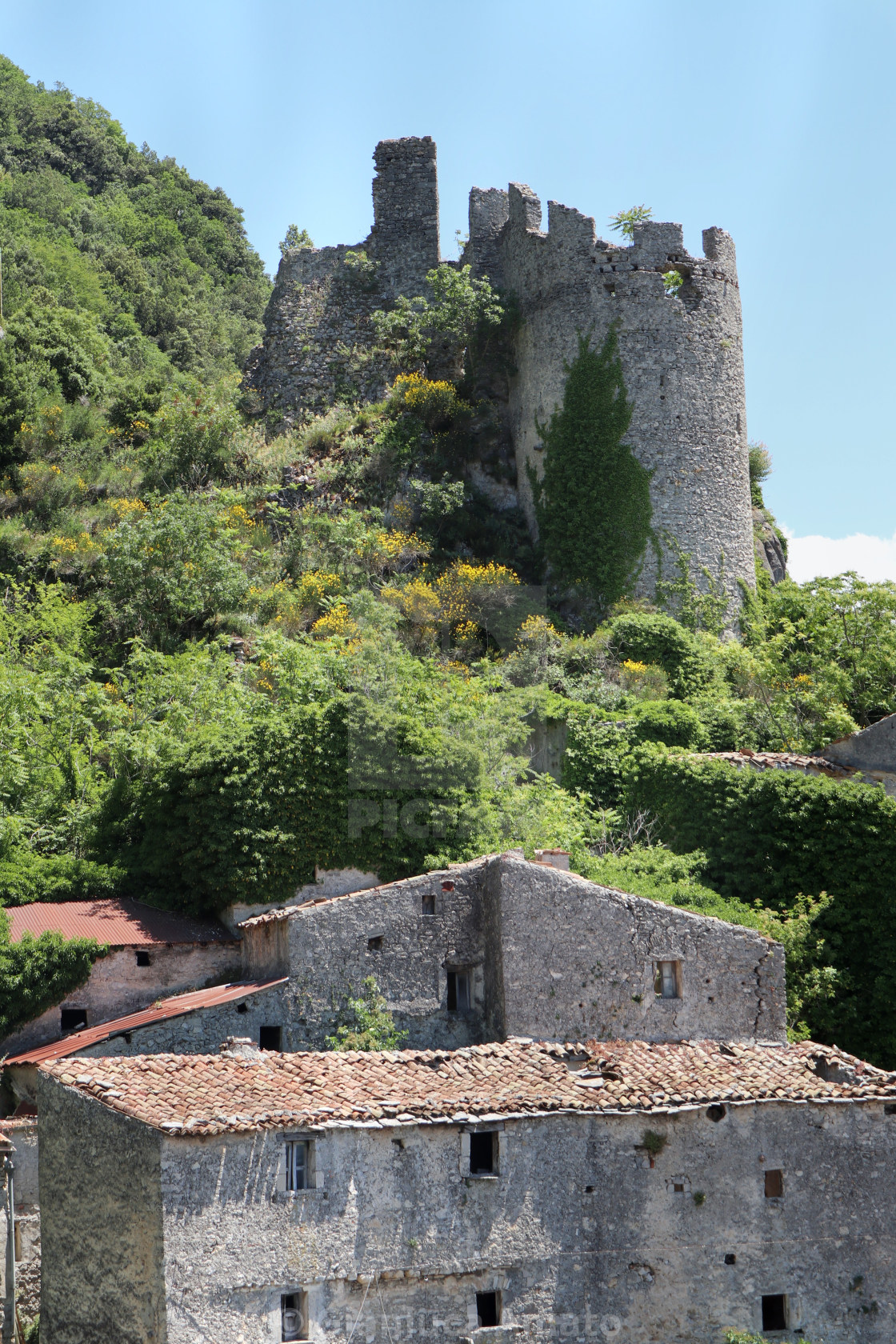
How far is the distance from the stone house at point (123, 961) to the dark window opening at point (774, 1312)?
9.28 meters

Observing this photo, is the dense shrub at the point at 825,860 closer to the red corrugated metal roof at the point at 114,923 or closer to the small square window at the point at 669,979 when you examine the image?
the small square window at the point at 669,979

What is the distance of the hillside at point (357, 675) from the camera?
2586cm

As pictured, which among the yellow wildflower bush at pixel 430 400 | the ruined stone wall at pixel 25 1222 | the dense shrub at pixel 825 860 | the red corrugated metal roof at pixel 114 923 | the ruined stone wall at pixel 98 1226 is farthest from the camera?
the yellow wildflower bush at pixel 430 400

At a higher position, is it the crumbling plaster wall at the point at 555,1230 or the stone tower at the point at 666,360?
the stone tower at the point at 666,360

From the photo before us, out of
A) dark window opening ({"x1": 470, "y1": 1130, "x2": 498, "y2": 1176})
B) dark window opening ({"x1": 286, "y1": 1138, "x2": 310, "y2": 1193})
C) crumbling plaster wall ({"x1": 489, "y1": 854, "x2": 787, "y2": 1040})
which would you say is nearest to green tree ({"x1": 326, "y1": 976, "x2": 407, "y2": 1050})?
crumbling plaster wall ({"x1": 489, "y1": 854, "x2": 787, "y2": 1040})

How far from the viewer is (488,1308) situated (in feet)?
60.3

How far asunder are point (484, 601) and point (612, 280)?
9.02 m

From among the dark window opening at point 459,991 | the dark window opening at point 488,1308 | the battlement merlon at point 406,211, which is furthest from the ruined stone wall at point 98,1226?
the battlement merlon at point 406,211

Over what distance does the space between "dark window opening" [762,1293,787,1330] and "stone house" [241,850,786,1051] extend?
3779 mm

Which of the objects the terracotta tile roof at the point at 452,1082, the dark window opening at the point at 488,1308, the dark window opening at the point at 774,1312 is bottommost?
the dark window opening at the point at 774,1312

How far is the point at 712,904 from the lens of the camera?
83.1 feet

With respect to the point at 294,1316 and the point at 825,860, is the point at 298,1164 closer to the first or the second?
the point at 294,1316

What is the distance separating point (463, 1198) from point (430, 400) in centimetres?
2635

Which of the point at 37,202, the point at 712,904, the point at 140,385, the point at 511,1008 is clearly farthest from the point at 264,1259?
the point at 37,202
